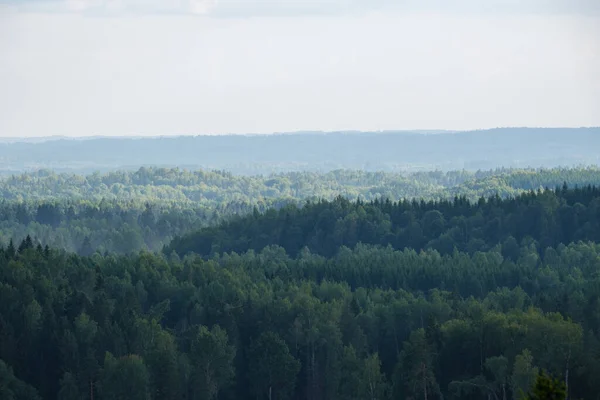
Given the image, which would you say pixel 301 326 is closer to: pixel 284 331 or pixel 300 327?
pixel 300 327

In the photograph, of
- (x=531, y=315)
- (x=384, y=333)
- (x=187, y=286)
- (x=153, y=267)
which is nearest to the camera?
(x=531, y=315)

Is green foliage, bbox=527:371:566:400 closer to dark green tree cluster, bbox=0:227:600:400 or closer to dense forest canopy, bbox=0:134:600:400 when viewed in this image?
dense forest canopy, bbox=0:134:600:400

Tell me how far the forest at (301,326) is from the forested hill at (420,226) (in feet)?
43.3

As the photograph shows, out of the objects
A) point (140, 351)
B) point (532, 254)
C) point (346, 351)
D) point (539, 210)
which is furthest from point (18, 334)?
point (539, 210)

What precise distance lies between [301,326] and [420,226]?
221 ft

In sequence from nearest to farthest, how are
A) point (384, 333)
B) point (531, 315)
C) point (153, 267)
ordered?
point (531, 315)
point (384, 333)
point (153, 267)

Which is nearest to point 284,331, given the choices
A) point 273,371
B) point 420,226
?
point 273,371

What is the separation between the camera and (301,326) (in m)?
105

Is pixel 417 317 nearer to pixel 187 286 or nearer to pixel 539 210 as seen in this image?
pixel 187 286

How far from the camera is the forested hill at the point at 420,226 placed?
160125 mm

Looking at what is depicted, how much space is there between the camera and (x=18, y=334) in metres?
99.3

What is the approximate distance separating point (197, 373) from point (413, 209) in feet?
287

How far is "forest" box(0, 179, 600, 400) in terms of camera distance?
3499 inches

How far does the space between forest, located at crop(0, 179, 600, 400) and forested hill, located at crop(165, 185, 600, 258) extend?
13.2 m
